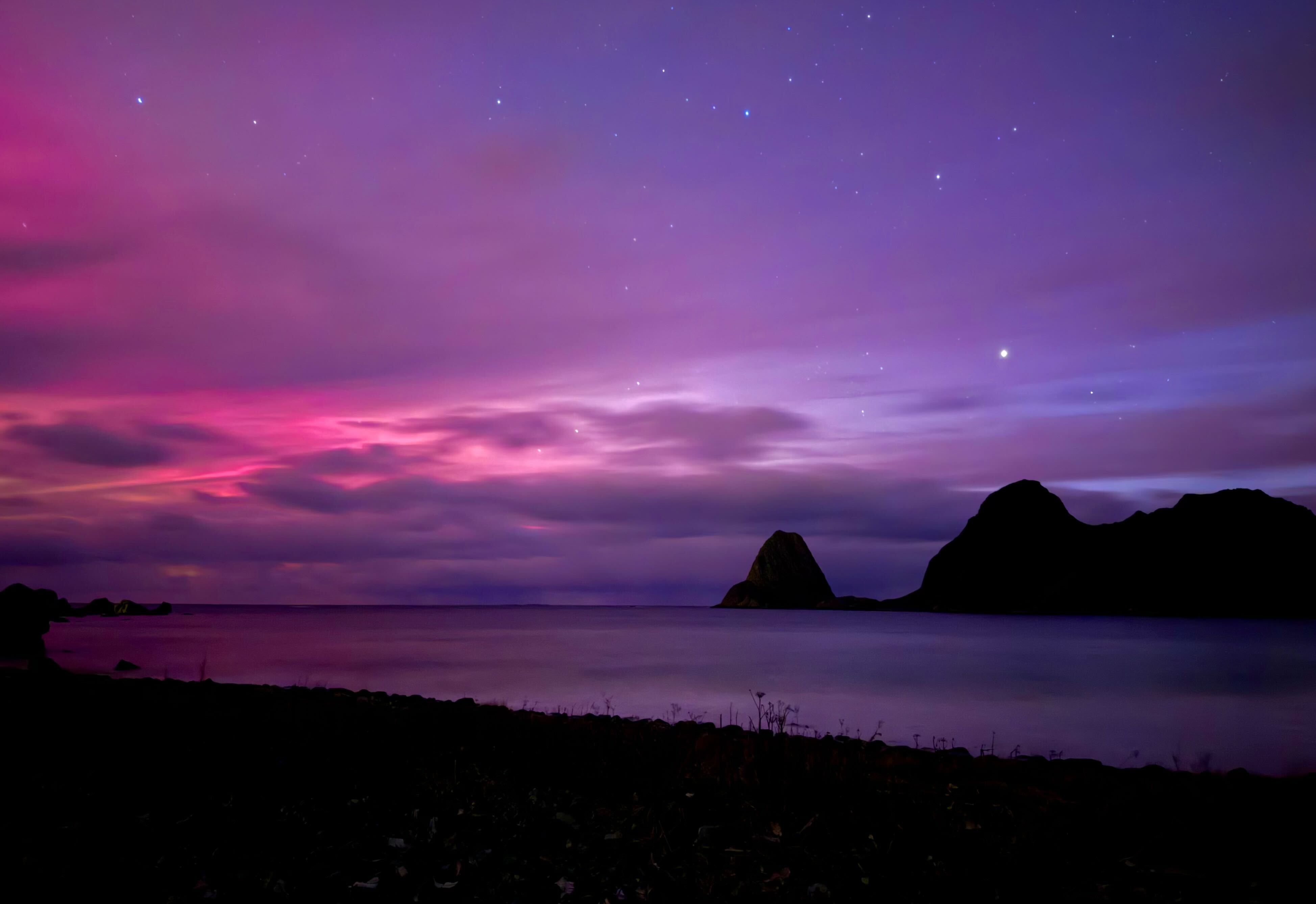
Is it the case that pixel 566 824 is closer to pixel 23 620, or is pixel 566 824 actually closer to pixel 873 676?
pixel 873 676

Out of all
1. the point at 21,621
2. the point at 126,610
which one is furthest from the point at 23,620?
the point at 126,610

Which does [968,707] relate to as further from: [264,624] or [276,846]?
[264,624]

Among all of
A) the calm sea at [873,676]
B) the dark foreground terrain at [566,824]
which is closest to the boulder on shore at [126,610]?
the calm sea at [873,676]

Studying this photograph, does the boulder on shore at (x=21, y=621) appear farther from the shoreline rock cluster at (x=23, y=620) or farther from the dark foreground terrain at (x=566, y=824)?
the dark foreground terrain at (x=566, y=824)

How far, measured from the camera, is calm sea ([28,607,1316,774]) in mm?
26594

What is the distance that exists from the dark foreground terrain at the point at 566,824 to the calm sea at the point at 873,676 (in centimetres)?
917

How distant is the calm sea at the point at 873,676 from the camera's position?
87.2 feet

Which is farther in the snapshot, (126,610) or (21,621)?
(126,610)

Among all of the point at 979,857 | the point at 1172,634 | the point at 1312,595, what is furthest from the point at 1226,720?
the point at 1312,595

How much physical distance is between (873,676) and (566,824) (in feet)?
140

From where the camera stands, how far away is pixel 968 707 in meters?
32.9

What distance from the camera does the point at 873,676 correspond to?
1822 inches

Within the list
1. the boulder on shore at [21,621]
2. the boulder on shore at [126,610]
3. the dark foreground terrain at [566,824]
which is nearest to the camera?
the dark foreground terrain at [566,824]

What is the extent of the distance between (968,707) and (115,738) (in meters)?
31.7
